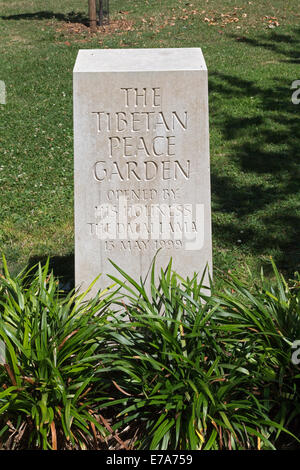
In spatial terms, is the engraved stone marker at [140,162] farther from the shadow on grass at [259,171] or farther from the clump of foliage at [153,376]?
the shadow on grass at [259,171]

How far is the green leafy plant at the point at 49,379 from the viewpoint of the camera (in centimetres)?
362

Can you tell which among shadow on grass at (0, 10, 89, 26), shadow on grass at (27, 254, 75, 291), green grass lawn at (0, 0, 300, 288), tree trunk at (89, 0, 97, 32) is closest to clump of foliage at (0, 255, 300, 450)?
shadow on grass at (27, 254, 75, 291)

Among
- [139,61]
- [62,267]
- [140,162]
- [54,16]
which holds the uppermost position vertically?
[139,61]

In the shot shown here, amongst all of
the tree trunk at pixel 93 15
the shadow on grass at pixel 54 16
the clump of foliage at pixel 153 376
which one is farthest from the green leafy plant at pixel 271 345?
the shadow on grass at pixel 54 16

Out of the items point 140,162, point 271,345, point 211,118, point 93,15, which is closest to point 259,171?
point 211,118

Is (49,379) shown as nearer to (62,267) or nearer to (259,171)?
(62,267)

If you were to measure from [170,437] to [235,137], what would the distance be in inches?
217

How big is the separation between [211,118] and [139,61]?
4701 millimetres

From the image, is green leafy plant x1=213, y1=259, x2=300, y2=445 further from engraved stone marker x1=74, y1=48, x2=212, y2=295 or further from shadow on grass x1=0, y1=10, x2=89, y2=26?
shadow on grass x1=0, y1=10, x2=89, y2=26

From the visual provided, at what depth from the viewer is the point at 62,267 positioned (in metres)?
5.77

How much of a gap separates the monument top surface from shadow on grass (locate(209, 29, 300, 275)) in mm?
2061

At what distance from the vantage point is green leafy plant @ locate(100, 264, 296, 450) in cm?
359

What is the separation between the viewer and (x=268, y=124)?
346 inches

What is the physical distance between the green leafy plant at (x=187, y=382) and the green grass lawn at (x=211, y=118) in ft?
5.71
